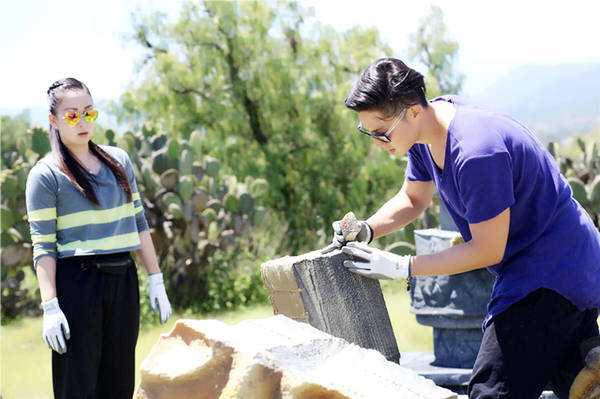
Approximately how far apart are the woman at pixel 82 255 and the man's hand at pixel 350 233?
2.95 feet

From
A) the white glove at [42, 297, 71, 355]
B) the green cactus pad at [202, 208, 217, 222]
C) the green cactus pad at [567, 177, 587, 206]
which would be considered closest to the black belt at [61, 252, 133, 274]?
the white glove at [42, 297, 71, 355]

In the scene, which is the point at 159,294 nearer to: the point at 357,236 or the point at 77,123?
the point at 77,123

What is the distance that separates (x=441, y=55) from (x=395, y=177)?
3002 mm

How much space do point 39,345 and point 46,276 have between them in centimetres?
408

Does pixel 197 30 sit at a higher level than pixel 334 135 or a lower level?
higher

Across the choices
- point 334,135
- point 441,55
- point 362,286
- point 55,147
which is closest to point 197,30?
point 334,135

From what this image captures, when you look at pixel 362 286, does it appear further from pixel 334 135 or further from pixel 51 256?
pixel 334 135

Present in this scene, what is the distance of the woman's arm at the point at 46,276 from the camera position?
2787 mm

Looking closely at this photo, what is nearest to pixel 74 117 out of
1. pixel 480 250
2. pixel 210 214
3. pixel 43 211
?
pixel 43 211

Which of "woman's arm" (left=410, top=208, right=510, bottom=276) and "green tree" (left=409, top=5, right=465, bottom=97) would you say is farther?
"green tree" (left=409, top=5, right=465, bottom=97)

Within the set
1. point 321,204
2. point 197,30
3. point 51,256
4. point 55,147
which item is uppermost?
point 197,30

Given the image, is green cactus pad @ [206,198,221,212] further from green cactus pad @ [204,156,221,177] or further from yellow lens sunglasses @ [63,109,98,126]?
yellow lens sunglasses @ [63,109,98,126]

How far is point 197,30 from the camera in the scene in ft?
33.6

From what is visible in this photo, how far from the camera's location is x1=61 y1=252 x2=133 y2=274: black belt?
2.87 metres
